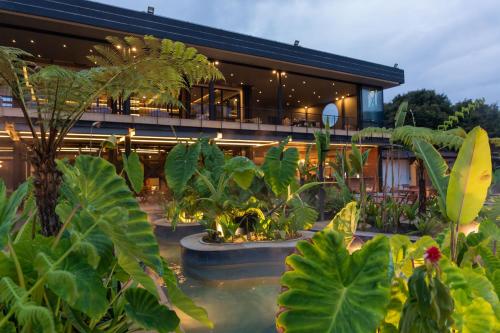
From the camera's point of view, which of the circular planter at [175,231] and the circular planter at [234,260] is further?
the circular planter at [175,231]

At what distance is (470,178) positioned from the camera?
184cm

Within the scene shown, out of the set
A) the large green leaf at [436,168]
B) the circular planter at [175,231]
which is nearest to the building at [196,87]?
the circular planter at [175,231]

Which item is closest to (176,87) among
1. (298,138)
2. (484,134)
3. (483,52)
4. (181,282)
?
(181,282)

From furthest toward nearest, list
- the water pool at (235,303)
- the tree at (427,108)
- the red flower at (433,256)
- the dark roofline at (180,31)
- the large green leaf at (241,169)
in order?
the tree at (427,108), the dark roofline at (180,31), the large green leaf at (241,169), the water pool at (235,303), the red flower at (433,256)

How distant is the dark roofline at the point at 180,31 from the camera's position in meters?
12.4

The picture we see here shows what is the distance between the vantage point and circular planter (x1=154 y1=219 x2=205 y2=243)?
808 centimetres

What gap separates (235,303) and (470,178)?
118 inches

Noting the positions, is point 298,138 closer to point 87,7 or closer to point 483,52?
point 87,7

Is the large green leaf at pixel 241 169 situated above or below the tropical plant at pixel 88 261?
above

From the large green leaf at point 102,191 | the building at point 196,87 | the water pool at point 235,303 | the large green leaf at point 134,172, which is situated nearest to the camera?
the large green leaf at point 102,191

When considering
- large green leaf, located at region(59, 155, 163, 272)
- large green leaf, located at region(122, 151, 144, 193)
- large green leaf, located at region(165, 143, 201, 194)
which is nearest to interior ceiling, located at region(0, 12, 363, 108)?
large green leaf, located at region(165, 143, 201, 194)

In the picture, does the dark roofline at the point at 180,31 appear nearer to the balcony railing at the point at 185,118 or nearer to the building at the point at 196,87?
the building at the point at 196,87

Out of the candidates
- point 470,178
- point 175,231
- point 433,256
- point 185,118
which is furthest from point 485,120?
point 433,256

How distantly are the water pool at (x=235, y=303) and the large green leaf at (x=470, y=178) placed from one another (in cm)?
205
